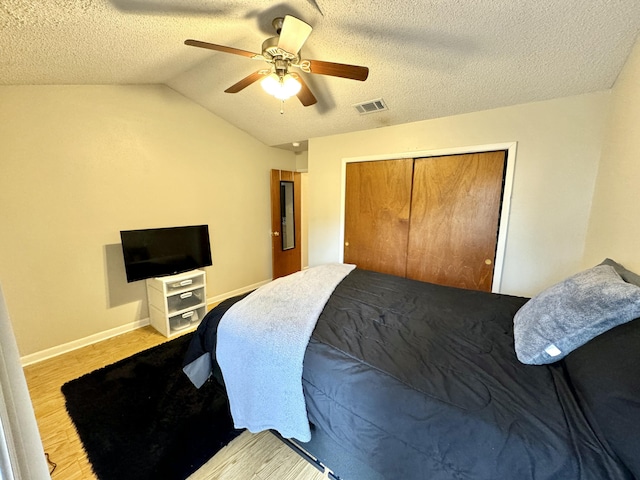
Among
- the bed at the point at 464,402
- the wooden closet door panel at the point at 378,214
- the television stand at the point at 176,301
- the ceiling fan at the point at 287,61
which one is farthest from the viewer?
the wooden closet door panel at the point at 378,214

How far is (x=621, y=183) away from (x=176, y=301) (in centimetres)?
382

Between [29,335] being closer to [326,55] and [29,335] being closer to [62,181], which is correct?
[62,181]

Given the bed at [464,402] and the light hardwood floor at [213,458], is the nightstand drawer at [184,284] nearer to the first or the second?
the light hardwood floor at [213,458]

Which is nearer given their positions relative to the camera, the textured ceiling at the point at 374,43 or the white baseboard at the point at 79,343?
the textured ceiling at the point at 374,43

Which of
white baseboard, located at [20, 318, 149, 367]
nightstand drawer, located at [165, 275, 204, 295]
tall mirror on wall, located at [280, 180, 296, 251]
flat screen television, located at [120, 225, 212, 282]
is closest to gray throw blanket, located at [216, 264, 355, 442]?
nightstand drawer, located at [165, 275, 204, 295]

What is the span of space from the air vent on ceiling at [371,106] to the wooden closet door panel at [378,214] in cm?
59

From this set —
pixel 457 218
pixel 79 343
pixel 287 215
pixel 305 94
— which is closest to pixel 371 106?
pixel 305 94

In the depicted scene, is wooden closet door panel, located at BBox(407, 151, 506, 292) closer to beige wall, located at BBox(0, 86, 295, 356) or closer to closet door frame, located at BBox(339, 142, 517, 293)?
closet door frame, located at BBox(339, 142, 517, 293)

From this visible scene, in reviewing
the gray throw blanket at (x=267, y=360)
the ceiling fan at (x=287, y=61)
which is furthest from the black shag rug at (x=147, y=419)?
the ceiling fan at (x=287, y=61)

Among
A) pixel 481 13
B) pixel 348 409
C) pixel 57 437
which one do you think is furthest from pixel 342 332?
pixel 481 13

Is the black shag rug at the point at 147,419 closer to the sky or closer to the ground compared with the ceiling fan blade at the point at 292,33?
closer to the ground

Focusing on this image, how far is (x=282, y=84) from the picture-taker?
1810 millimetres

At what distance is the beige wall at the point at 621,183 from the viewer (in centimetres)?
140

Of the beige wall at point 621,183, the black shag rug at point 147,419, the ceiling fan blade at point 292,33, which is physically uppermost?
the ceiling fan blade at point 292,33
